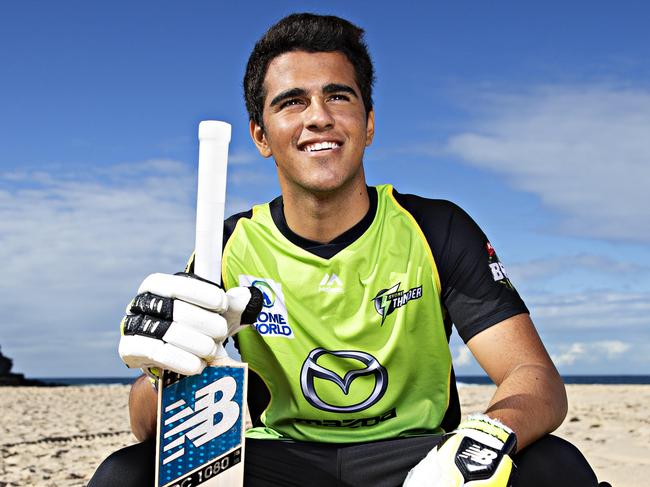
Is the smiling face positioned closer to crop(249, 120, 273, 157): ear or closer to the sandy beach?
crop(249, 120, 273, 157): ear

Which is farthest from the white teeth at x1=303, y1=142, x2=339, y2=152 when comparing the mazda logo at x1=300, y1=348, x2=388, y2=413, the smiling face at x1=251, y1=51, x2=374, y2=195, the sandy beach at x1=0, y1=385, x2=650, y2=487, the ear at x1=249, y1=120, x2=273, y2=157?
the sandy beach at x1=0, y1=385, x2=650, y2=487

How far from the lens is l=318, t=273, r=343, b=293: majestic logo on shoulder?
104 inches

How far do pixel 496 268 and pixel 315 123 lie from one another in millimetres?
795

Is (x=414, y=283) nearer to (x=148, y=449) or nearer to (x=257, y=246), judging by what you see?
(x=257, y=246)

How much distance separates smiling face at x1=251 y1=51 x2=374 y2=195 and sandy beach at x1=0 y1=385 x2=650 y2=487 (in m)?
2.99

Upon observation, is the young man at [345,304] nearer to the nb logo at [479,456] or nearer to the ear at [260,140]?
the ear at [260,140]

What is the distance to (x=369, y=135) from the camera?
117 inches

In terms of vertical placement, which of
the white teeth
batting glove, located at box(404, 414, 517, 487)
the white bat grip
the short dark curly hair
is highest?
the short dark curly hair

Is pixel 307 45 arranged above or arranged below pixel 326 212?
above

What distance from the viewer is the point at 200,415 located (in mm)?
2154

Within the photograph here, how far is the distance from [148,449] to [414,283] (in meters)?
1.01

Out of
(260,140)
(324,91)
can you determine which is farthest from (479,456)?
(260,140)

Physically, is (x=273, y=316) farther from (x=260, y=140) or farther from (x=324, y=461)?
(x=260, y=140)

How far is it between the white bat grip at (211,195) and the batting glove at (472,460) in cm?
80
